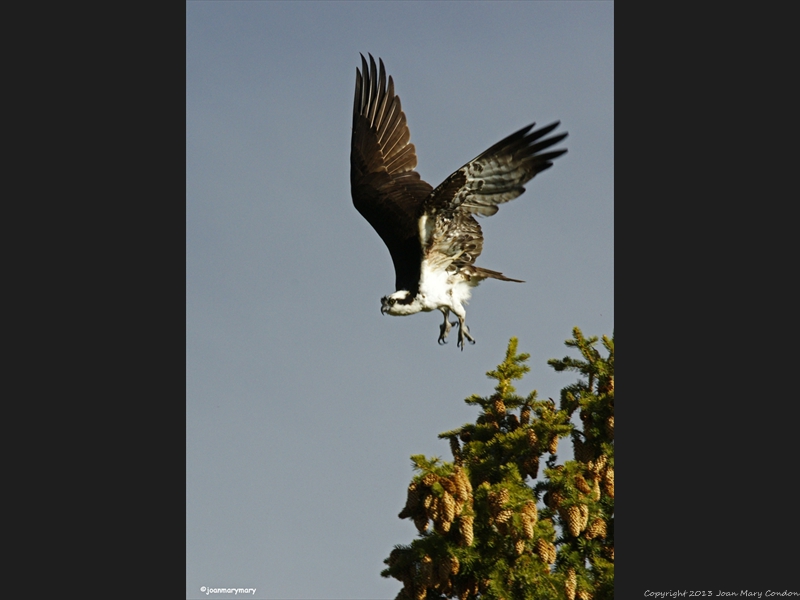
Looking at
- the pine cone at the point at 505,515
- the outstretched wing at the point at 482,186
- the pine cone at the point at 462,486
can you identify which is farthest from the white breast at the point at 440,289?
the pine cone at the point at 505,515

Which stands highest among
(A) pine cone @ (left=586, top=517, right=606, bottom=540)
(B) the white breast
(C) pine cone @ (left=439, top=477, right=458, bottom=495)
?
(B) the white breast

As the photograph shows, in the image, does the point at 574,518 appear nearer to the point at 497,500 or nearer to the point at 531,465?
the point at 531,465

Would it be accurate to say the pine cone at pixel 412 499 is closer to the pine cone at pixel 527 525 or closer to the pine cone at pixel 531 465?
the pine cone at pixel 527 525

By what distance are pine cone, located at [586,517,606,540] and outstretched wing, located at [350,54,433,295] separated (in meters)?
3.31

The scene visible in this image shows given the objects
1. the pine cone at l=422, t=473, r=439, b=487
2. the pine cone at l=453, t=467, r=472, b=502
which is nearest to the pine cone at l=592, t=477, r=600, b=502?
the pine cone at l=453, t=467, r=472, b=502

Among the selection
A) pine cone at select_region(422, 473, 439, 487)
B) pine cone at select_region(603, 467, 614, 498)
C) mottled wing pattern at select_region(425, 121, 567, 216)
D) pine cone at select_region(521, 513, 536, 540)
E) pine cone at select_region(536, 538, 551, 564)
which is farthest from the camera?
mottled wing pattern at select_region(425, 121, 567, 216)

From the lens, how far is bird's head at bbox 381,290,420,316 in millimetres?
9133

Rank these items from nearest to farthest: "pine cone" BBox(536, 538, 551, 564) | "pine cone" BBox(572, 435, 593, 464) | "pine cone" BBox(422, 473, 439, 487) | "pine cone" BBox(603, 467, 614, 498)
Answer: "pine cone" BBox(422, 473, 439, 487)
"pine cone" BBox(536, 538, 551, 564)
"pine cone" BBox(603, 467, 614, 498)
"pine cone" BBox(572, 435, 593, 464)

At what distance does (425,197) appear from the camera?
9.49 meters

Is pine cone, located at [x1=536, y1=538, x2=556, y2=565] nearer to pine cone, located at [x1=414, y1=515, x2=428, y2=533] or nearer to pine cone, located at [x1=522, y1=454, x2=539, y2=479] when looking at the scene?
pine cone, located at [x1=522, y1=454, x2=539, y2=479]

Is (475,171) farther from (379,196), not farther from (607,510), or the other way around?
(607,510)

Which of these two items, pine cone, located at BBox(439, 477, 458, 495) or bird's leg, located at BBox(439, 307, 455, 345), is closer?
pine cone, located at BBox(439, 477, 458, 495)

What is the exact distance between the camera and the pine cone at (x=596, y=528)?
21.7ft

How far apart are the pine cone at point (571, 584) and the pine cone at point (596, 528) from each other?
39 cm
